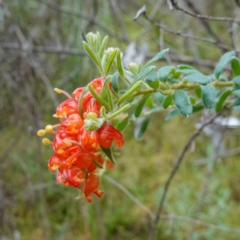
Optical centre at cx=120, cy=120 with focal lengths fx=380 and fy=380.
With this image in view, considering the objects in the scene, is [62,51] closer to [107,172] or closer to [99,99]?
[107,172]

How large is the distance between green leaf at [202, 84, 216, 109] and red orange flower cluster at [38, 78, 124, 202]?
124mm

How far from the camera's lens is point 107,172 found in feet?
5.39

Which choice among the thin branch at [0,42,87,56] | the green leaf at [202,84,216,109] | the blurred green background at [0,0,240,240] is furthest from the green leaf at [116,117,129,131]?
the thin branch at [0,42,87,56]

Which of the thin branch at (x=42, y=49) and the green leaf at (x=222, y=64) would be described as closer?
the green leaf at (x=222, y=64)

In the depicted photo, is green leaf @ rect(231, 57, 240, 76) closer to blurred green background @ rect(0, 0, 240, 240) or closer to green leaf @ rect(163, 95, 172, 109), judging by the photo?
green leaf @ rect(163, 95, 172, 109)

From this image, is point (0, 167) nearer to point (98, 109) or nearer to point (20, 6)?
point (20, 6)

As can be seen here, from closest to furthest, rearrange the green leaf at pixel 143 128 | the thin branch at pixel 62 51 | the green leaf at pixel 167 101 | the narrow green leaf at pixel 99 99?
the narrow green leaf at pixel 99 99
the green leaf at pixel 167 101
the green leaf at pixel 143 128
the thin branch at pixel 62 51

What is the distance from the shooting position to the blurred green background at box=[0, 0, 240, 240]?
4.51 ft

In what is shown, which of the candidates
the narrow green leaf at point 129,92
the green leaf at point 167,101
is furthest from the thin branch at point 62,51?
the narrow green leaf at point 129,92

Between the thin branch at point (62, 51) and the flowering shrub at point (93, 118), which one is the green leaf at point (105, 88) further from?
the thin branch at point (62, 51)

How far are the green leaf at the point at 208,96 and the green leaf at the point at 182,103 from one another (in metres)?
0.02

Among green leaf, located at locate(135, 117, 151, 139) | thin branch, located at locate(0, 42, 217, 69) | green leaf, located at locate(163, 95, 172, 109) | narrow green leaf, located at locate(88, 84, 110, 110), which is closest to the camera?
narrow green leaf, located at locate(88, 84, 110, 110)

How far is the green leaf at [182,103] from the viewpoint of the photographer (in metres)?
0.45

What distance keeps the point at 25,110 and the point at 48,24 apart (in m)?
0.45
